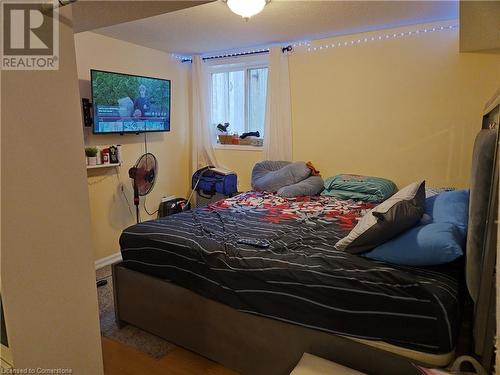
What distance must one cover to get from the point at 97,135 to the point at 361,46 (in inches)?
112

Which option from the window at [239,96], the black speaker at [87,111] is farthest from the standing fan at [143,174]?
the window at [239,96]

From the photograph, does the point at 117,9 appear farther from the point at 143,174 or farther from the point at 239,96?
the point at 239,96

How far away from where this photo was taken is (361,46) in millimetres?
3492

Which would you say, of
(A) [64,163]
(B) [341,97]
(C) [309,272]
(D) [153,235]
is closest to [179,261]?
(D) [153,235]

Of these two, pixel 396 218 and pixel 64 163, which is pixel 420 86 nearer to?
pixel 396 218

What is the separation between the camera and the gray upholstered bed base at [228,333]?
1.62 meters

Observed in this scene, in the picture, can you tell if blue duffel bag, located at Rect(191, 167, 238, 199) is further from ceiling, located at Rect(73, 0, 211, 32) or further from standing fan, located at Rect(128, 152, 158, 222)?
ceiling, located at Rect(73, 0, 211, 32)

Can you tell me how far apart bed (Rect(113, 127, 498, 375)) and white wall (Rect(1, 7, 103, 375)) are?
0.92m

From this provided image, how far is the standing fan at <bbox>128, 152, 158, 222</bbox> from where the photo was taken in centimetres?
330

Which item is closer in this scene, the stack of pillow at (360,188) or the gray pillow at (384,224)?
the gray pillow at (384,224)

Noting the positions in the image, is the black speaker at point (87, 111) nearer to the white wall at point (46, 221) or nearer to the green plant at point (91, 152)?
the green plant at point (91, 152)

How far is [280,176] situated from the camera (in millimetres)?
3641

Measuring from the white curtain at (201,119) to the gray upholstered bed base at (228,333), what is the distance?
2390 mm

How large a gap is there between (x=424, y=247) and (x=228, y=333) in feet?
3.78
